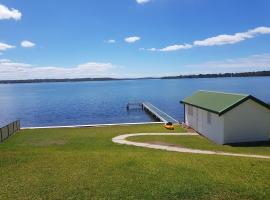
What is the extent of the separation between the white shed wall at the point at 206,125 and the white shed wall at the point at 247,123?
1.66 ft

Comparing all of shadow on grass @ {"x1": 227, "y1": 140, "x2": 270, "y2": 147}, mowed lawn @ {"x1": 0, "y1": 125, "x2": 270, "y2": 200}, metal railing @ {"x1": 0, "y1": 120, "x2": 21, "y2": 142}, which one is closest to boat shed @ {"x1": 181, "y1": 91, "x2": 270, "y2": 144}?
shadow on grass @ {"x1": 227, "y1": 140, "x2": 270, "y2": 147}

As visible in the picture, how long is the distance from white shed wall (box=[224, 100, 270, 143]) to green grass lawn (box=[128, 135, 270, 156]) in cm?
77

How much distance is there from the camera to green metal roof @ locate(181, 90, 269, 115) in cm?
2664

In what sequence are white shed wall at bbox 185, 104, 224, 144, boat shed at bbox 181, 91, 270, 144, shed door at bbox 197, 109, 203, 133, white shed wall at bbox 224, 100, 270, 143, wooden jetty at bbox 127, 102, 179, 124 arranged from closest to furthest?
1. boat shed at bbox 181, 91, 270, 144
2. white shed wall at bbox 224, 100, 270, 143
3. white shed wall at bbox 185, 104, 224, 144
4. shed door at bbox 197, 109, 203, 133
5. wooden jetty at bbox 127, 102, 179, 124

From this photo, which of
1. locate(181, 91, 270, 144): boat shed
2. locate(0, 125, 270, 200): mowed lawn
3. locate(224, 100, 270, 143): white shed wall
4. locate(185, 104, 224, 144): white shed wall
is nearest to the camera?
locate(0, 125, 270, 200): mowed lawn

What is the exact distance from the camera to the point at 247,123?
90.1 ft

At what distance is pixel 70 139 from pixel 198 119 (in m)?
12.9

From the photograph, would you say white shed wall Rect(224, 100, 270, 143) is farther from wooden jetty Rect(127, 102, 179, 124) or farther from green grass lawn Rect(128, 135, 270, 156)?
wooden jetty Rect(127, 102, 179, 124)

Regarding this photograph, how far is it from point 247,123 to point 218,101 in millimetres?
3316

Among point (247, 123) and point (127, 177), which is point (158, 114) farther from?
point (127, 177)

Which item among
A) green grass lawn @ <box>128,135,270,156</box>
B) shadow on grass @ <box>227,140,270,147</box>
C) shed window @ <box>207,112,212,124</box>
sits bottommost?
shadow on grass @ <box>227,140,270,147</box>

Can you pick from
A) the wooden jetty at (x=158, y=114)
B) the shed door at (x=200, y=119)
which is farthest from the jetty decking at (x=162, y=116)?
the shed door at (x=200, y=119)

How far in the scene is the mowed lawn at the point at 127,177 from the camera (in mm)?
11602

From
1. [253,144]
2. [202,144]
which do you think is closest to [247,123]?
[253,144]
